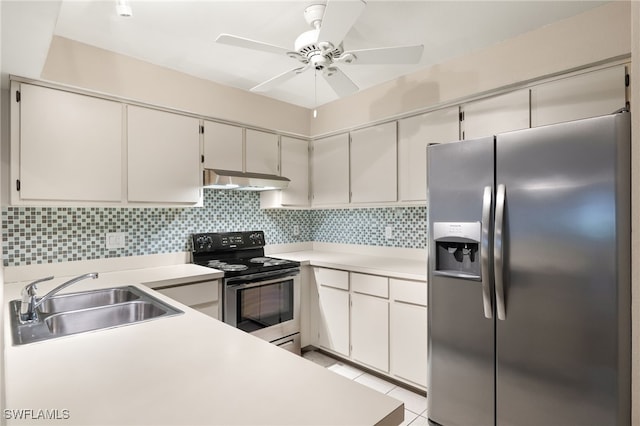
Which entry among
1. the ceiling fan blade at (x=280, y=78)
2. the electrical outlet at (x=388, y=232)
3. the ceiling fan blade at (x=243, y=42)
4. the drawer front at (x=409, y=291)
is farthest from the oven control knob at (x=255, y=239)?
the ceiling fan blade at (x=243, y=42)

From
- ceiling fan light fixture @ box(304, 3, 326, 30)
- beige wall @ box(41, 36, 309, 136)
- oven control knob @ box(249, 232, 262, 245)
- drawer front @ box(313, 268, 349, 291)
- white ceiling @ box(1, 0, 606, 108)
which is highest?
white ceiling @ box(1, 0, 606, 108)

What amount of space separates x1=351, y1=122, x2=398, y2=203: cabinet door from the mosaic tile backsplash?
0.32 metres

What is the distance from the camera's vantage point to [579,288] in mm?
1466

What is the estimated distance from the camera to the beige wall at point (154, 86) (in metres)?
2.06

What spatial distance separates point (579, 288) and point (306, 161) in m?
2.54

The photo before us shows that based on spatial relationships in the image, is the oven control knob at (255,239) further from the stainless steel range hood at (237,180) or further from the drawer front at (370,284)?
the drawer front at (370,284)

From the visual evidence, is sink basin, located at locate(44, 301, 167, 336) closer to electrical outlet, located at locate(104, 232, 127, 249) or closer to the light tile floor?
electrical outlet, located at locate(104, 232, 127, 249)

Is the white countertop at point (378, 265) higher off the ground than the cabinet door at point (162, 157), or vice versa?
the cabinet door at point (162, 157)

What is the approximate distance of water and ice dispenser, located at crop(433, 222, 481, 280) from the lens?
70.1 inches

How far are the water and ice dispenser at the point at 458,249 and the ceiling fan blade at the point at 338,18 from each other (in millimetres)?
1110

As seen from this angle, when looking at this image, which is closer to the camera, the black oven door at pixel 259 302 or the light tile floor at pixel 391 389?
the light tile floor at pixel 391 389

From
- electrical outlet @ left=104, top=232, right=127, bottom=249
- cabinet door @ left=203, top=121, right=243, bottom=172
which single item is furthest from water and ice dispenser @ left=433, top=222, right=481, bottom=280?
electrical outlet @ left=104, top=232, right=127, bottom=249

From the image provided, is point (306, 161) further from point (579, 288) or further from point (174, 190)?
point (579, 288)

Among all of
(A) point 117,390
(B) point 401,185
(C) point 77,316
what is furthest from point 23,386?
(B) point 401,185
